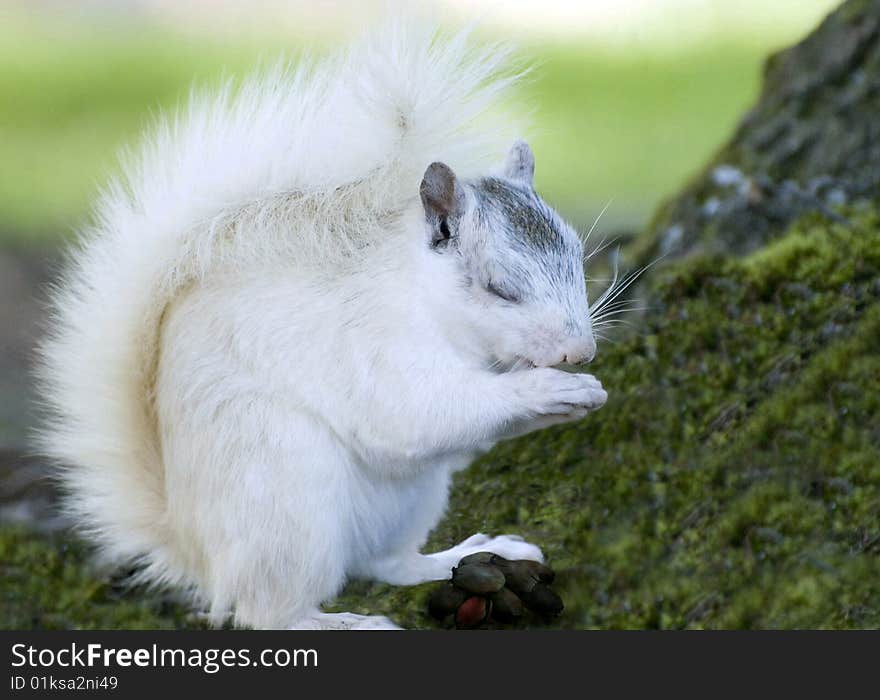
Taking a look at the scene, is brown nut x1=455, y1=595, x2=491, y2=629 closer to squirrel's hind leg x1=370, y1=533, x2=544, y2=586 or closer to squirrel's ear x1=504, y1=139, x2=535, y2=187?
squirrel's hind leg x1=370, y1=533, x2=544, y2=586

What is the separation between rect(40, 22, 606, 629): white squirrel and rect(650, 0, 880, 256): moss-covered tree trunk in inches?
52.3

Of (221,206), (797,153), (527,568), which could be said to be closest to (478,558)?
(527,568)

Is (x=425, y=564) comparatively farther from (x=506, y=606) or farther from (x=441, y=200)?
(x=441, y=200)

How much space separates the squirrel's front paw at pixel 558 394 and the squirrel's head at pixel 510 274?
1.8 inches

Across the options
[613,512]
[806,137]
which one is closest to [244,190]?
[613,512]

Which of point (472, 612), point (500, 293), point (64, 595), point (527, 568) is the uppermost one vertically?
point (500, 293)

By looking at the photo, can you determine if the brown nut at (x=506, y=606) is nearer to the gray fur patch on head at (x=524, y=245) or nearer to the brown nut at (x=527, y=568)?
the brown nut at (x=527, y=568)

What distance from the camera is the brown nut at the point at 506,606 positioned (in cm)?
252

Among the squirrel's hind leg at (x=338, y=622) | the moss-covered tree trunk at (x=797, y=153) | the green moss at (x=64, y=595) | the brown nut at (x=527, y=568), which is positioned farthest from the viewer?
the moss-covered tree trunk at (x=797, y=153)

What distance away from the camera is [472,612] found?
8.27 ft

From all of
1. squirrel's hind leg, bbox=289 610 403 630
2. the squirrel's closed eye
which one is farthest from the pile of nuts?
the squirrel's closed eye

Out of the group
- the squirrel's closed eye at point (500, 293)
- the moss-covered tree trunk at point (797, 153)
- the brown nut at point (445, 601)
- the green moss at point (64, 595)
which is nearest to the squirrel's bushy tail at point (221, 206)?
the green moss at point (64, 595)

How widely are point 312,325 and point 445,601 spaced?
0.72 meters

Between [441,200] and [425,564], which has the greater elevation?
[441,200]
